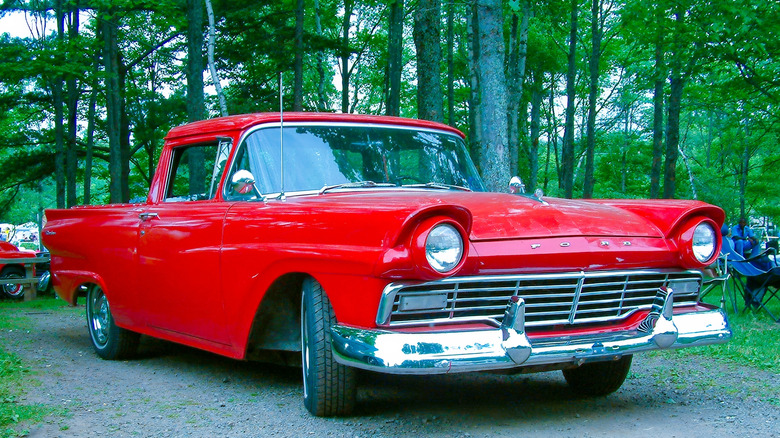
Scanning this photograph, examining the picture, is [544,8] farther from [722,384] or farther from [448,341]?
[448,341]

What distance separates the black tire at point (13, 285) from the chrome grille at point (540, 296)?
12911mm

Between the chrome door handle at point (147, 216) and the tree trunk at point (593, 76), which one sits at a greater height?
the tree trunk at point (593, 76)

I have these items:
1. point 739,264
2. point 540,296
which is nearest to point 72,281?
point 540,296

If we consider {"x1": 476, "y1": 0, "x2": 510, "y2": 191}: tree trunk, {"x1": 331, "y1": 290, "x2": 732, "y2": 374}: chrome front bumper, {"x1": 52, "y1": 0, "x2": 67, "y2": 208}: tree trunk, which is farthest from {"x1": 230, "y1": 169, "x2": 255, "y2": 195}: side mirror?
{"x1": 52, "y1": 0, "x2": 67, "y2": 208}: tree trunk

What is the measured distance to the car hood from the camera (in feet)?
11.1

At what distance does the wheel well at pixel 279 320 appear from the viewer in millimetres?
4246

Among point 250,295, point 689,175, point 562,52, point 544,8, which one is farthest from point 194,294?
point 689,175

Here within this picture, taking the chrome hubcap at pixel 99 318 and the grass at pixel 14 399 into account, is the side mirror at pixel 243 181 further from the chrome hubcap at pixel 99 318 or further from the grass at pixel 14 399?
the chrome hubcap at pixel 99 318

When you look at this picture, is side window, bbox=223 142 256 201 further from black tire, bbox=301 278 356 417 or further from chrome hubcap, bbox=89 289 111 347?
chrome hubcap, bbox=89 289 111 347

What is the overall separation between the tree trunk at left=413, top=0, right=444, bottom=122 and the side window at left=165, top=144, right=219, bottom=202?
5267 millimetres

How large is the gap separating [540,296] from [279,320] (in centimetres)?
156

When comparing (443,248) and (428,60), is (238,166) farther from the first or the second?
(428,60)

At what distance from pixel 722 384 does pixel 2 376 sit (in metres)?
4.79

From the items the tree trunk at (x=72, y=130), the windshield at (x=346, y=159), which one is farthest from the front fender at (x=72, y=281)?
the tree trunk at (x=72, y=130)
